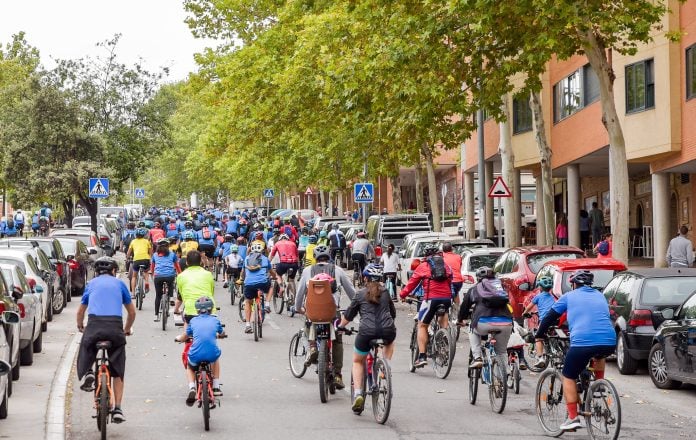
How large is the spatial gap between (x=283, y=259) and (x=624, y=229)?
6.81 m

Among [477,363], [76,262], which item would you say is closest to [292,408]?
[477,363]

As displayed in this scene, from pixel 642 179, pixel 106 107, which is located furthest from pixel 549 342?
pixel 106 107

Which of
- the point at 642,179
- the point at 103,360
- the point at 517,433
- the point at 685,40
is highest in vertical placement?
the point at 685,40

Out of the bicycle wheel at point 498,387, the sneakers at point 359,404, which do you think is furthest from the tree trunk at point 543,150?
the sneakers at point 359,404

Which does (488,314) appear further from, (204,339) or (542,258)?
(542,258)

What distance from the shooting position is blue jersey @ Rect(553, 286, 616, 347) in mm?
10812

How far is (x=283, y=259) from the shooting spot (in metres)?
25.4

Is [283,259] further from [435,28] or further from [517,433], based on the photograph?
[517,433]

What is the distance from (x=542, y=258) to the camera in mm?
21719

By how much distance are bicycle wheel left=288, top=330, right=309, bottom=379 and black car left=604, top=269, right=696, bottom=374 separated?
4.13 m

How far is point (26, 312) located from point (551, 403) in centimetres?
810

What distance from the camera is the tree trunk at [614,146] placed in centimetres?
2416

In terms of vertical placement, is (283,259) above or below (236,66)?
below

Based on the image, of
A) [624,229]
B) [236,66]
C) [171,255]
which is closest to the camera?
[171,255]
